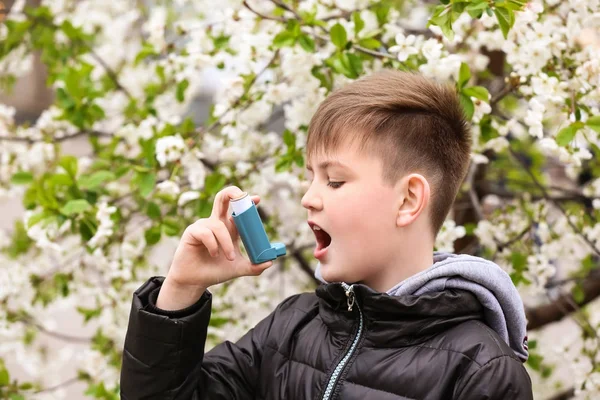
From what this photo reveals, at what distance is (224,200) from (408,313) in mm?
384

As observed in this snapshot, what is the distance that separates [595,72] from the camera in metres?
1.73

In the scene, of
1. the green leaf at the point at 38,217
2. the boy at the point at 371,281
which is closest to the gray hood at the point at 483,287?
the boy at the point at 371,281

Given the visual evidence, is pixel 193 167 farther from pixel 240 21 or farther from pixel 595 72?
pixel 595 72

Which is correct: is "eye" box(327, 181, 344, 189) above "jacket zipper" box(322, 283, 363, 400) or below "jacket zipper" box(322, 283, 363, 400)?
above

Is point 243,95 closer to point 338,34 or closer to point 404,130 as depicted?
point 338,34

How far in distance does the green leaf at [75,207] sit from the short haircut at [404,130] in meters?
0.86

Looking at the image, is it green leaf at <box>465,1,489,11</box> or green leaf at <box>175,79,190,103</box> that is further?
green leaf at <box>175,79,190,103</box>

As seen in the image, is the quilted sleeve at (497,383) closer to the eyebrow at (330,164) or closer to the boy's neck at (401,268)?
the boy's neck at (401,268)

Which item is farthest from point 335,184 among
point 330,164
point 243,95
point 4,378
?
point 4,378

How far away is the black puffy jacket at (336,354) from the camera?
1.22 m

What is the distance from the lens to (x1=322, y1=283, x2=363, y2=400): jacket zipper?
1.30 metres

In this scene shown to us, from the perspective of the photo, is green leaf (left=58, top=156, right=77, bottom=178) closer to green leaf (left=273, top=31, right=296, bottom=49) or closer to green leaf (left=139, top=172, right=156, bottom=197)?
green leaf (left=139, top=172, right=156, bottom=197)

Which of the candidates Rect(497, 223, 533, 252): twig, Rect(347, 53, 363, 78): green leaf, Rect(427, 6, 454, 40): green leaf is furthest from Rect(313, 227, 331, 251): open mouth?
Rect(497, 223, 533, 252): twig

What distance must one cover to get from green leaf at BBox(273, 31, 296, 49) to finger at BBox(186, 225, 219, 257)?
0.77 metres
